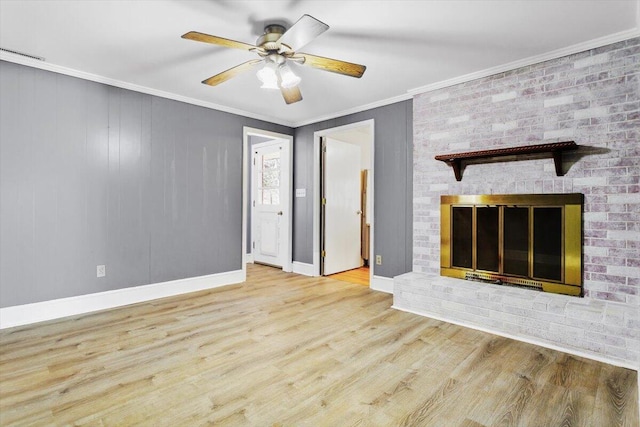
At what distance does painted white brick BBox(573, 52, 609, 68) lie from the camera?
8.57ft

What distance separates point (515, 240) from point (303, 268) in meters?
3.10

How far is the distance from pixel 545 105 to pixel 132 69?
392 centimetres

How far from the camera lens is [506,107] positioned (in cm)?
312

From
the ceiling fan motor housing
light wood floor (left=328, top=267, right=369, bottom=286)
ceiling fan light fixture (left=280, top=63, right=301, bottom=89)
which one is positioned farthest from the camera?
light wood floor (left=328, top=267, right=369, bottom=286)

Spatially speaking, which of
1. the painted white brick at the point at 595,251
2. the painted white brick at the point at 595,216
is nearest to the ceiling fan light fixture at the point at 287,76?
the painted white brick at the point at 595,216

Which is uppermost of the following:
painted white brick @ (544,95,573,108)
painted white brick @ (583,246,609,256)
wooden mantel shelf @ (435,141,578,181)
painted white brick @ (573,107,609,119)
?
painted white brick @ (544,95,573,108)

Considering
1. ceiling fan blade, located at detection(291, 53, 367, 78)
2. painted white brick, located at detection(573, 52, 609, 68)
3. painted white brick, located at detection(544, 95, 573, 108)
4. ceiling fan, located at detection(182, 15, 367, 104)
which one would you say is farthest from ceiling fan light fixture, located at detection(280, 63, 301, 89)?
painted white brick, located at detection(573, 52, 609, 68)

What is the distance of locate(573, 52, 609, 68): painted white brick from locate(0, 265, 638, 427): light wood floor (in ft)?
7.68

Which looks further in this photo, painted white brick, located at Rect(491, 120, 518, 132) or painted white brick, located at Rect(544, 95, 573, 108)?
painted white brick, located at Rect(491, 120, 518, 132)

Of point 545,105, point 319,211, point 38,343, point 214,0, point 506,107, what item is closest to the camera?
point 214,0

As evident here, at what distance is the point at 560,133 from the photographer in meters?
2.81

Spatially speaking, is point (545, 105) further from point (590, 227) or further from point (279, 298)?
point (279, 298)

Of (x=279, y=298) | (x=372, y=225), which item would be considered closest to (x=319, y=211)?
(x=372, y=225)

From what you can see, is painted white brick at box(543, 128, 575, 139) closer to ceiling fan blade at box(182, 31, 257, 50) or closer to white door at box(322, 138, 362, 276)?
ceiling fan blade at box(182, 31, 257, 50)
